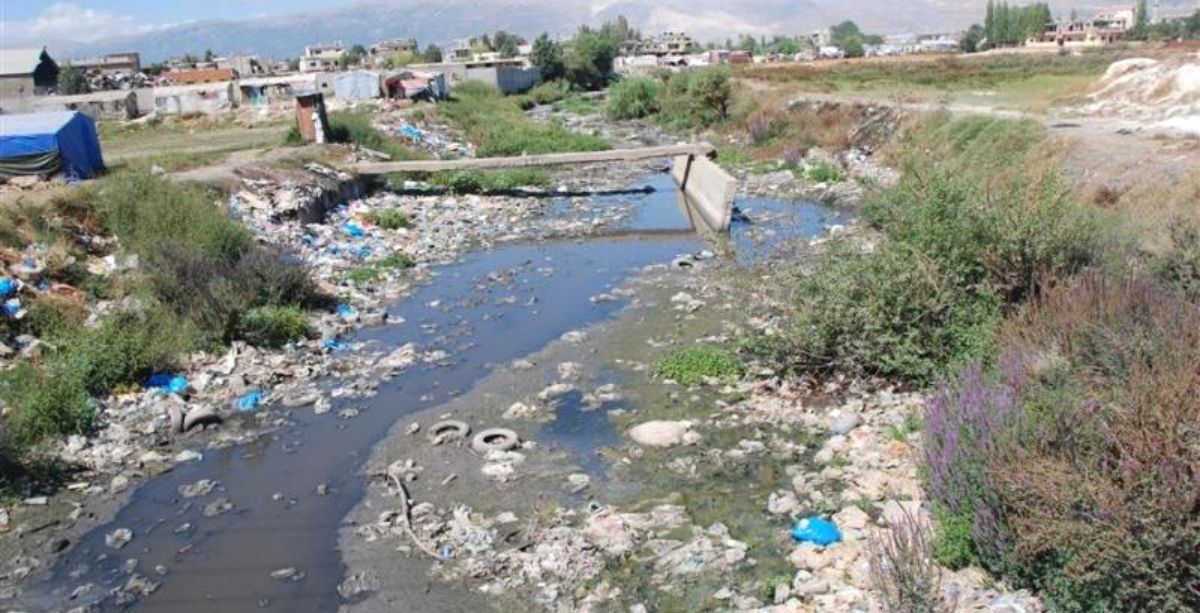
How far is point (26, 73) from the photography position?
189ft

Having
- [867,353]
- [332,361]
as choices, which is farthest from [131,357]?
[867,353]

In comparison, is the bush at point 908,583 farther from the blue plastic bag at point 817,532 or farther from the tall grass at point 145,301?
the tall grass at point 145,301

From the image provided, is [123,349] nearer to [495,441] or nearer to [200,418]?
[200,418]

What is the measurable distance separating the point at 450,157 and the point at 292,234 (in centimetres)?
1387

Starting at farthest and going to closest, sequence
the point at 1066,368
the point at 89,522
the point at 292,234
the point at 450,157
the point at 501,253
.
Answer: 1. the point at 450,157
2. the point at 501,253
3. the point at 292,234
4. the point at 89,522
5. the point at 1066,368

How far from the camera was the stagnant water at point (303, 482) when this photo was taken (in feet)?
21.9

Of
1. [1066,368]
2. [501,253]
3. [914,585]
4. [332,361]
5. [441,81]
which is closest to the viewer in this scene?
[914,585]

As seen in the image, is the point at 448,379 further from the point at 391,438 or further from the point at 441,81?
the point at 441,81

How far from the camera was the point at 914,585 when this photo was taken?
4844 mm

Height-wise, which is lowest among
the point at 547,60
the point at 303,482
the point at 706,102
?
the point at 303,482

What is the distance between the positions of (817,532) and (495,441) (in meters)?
3.44

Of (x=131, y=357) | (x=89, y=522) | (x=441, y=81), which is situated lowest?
(x=89, y=522)

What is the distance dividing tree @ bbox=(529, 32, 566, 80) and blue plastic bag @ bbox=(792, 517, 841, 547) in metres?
69.8

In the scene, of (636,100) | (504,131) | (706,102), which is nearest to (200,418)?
(504,131)
